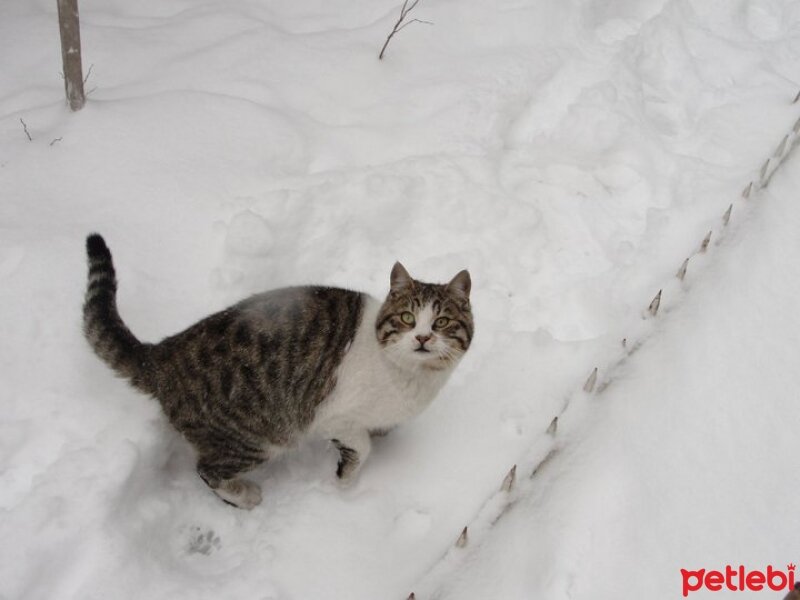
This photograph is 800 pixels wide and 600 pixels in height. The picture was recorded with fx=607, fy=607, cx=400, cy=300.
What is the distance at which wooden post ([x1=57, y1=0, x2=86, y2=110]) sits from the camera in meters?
3.41

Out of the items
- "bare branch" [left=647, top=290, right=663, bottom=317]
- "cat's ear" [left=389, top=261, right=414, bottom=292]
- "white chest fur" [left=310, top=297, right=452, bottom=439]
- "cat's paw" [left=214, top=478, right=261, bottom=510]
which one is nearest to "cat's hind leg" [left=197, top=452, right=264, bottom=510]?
"cat's paw" [left=214, top=478, right=261, bottom=510]

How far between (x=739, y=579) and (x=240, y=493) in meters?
1.91

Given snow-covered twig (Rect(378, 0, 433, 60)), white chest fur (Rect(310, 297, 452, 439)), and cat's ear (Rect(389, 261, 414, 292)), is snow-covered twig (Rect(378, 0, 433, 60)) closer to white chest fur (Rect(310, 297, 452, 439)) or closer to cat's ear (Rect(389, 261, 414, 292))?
cat's ear (Rect(389, 261, 414, 292))

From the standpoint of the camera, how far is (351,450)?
8.56 feet

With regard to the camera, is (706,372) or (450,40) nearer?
(706,372)

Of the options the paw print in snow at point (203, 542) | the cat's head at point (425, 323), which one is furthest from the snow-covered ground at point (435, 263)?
the cat's head at point (425, 323)

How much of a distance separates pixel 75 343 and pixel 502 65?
336 centimetres

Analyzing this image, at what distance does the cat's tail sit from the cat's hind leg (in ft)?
1.29

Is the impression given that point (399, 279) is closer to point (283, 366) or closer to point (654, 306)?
point (283, 366)

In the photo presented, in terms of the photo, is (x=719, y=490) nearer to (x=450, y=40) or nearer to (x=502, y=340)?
(x=502, y=340)

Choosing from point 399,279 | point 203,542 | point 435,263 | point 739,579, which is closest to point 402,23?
point 435,263

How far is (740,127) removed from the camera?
4.14 m

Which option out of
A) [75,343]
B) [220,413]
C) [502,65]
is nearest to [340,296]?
[220,413]

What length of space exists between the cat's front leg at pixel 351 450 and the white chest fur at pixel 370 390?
0.03m
